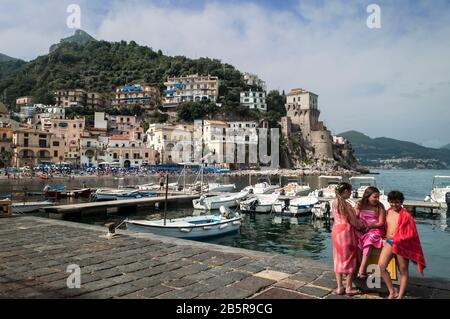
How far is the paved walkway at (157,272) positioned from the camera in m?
4.62

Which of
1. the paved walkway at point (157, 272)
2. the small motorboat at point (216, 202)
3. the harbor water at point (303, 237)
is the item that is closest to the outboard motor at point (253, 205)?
the harbor water at point (303, 237)

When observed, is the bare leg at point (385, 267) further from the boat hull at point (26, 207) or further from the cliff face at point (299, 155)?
the cliff face at point (299, 155)

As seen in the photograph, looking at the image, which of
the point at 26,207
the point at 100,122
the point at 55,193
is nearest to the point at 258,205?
the point at 26,207

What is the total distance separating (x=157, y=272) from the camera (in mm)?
5586

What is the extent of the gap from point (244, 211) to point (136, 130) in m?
63.9

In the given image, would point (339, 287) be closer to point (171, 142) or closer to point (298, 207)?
point (298, 207)

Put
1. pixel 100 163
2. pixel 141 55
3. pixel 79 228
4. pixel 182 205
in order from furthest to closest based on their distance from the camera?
pixel 141 55
pixel 100 163
pixel 182 205
pixel 79 228

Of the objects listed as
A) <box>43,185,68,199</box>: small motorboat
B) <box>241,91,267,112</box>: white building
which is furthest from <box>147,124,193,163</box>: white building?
<box>43,185,68,199</box>: small motorboat

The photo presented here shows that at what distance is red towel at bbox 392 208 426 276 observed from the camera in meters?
4.23

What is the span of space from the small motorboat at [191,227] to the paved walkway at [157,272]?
725 centimetres

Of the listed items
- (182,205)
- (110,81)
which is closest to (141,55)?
(110,81)

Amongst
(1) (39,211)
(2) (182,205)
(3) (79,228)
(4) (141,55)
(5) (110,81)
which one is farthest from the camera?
(4) (141,55)

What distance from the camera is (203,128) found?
295 ft
